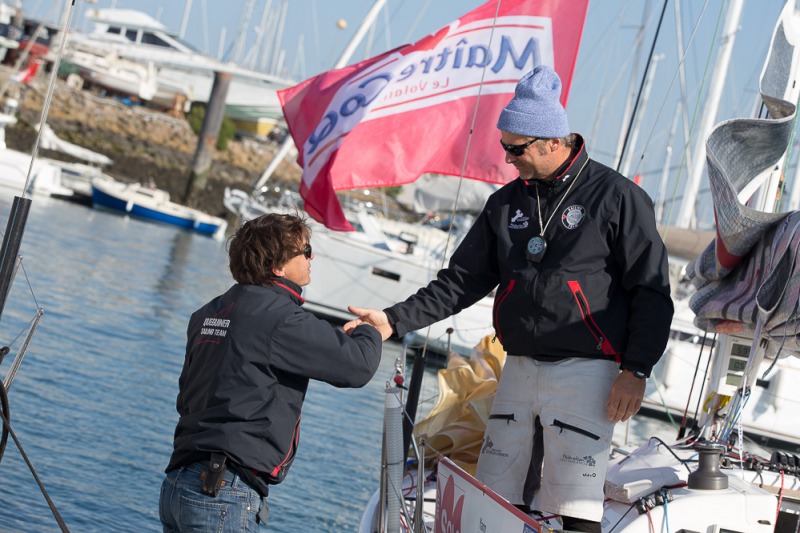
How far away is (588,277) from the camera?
12.5 feet

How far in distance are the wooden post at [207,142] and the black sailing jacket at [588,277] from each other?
133 feet

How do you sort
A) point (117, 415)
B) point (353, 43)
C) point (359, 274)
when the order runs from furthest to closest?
point (359, 274) → point (353, 43) → point (117, 415)

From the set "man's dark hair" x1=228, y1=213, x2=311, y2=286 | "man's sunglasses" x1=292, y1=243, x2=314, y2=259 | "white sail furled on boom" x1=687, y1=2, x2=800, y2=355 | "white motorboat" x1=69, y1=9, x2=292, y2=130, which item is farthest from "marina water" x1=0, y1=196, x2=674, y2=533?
"white motorboat" x1=69, y1=9, x2=292, y2=130

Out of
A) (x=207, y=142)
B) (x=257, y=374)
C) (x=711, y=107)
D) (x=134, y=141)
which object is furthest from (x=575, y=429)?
(x=134, y=141)

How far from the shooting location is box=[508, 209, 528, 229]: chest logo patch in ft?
13.3

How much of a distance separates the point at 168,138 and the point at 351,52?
3732 cm

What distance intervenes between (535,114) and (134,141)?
4635cm

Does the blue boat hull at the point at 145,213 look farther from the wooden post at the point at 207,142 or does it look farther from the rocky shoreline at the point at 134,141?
the wooden post at the point at 207,142

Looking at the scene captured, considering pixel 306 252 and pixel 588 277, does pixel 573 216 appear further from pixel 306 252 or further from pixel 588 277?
pixel 306 252

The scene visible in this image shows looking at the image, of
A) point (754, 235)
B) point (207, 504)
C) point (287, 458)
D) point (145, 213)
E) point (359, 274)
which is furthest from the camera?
point (145, 213)

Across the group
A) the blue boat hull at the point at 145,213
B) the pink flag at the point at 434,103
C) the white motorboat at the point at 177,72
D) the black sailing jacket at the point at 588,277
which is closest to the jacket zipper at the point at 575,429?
the black sailing jacket at the point at 588,277

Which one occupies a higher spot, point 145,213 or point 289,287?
point 289,287

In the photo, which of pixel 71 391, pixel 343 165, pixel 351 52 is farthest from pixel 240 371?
pixel 351 52

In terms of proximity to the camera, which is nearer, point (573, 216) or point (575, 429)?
point (575, 429)
